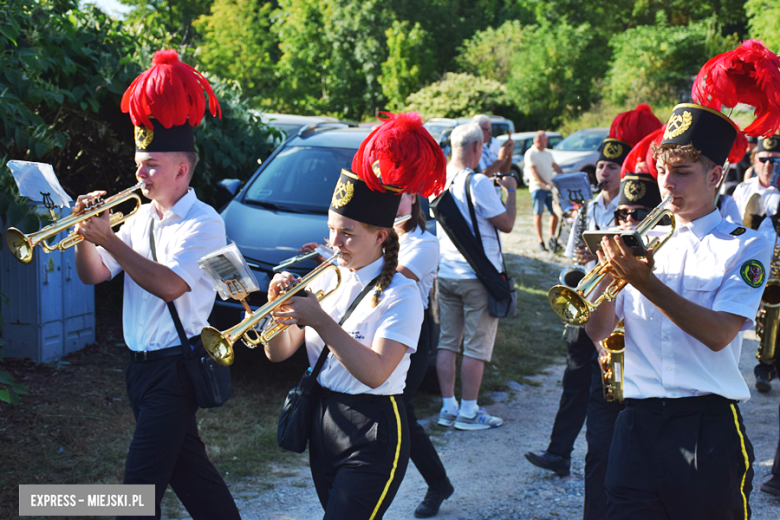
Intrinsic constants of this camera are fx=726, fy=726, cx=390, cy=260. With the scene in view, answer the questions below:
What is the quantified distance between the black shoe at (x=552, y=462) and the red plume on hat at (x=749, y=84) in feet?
8.61

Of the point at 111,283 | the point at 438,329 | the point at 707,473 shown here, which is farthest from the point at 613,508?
the point at 111,283

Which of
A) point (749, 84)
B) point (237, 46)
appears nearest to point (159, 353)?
point (749, 84)

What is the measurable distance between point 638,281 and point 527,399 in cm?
398

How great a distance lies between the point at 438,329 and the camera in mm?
5328

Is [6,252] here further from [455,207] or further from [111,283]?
[455,207]

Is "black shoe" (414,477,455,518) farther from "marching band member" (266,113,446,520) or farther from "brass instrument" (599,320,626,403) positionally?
"marching band member" (266,113,446,520)

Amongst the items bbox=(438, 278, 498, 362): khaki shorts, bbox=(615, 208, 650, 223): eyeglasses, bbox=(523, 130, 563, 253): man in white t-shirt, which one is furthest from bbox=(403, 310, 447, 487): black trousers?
bbox=(523, 130, 563, 253): man in white t-shirt

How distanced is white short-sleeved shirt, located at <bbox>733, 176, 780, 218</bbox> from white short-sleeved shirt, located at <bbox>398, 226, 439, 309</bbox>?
2925mm

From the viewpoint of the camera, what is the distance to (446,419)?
531cm

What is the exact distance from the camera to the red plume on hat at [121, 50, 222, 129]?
306 centimetres

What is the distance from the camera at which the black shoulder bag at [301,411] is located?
2.50 m

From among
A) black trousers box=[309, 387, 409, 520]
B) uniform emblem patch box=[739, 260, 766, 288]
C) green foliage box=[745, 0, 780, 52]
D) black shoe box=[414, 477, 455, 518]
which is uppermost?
green foliage box=[745, 0, 780, 52]

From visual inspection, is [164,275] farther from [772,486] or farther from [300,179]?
[772,486]

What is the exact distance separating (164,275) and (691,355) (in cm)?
195
